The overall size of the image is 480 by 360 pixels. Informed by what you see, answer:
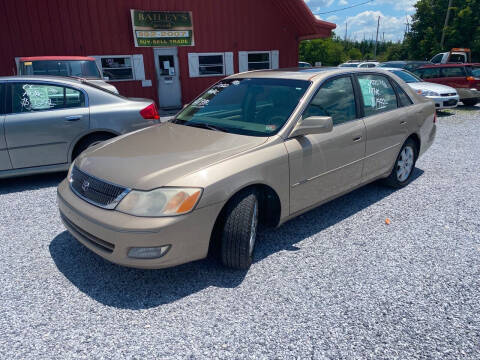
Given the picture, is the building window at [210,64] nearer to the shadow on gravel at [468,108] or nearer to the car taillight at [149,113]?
the shadow on gravel at [468,108]

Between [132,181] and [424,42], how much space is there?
4165 cm

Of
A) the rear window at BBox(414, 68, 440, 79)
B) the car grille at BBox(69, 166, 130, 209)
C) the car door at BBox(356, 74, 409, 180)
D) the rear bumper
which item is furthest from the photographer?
the rear window at BBox(414, 68, 440, 79)

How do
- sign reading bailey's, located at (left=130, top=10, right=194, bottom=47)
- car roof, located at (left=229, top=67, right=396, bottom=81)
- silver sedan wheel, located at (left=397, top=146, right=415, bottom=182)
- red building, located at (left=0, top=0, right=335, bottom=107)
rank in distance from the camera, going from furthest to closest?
sign reading bailey's, located at (left=130, top=10, right=194, bottom=47) → red building, located at (left=0, top=0, right=335, bottom=107) → silver sedan wheel, located at (left=397, top=146, right=415, bottom=182) → car roof, located at (left=229, top=67, right=396, bottom=81)

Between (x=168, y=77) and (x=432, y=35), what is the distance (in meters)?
33.6

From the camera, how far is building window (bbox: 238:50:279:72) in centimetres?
1481

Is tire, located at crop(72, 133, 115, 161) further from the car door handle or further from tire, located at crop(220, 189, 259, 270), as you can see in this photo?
tire, located at crop(220, 189, 259, 270)

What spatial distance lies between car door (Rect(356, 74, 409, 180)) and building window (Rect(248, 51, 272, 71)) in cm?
1128

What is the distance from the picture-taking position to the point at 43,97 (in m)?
4.99

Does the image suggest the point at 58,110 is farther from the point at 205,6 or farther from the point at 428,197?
the point at 205,6

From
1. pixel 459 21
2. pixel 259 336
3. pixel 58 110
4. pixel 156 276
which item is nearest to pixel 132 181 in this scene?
pixel 156 276

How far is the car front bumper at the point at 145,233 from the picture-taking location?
2.49m

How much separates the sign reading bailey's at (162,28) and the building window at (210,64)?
2.02 feet

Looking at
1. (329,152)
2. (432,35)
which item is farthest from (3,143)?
(432,35)

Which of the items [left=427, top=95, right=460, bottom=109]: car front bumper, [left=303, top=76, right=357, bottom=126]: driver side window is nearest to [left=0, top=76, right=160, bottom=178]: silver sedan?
[left=303, top=76, right=357, bottom=126]: driver side window
